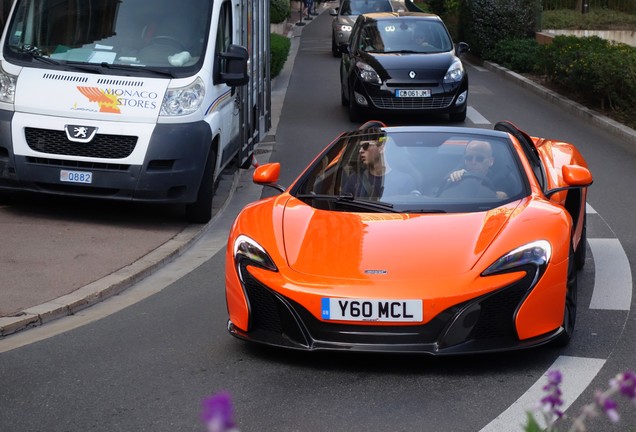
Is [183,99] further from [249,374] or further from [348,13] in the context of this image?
[348,13]

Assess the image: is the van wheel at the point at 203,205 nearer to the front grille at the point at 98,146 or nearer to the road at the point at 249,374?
the front grille at the point at 98,146

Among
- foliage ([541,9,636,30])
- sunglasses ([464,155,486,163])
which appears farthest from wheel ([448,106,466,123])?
foliage ([541,9,636,30])

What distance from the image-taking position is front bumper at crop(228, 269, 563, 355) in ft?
19.3

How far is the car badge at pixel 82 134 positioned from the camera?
34.1 ft

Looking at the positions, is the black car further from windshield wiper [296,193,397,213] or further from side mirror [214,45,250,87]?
windshield wiper [296,193,397,213]

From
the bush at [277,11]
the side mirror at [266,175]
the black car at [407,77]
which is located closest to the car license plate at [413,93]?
the black car at [407,77]

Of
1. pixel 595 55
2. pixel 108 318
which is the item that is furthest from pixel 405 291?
pixel 595 55

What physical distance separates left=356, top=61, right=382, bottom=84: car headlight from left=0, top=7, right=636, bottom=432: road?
10003 mm

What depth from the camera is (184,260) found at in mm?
9547

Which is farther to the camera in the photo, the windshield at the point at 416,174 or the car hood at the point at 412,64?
the car hood at the point at 412,64

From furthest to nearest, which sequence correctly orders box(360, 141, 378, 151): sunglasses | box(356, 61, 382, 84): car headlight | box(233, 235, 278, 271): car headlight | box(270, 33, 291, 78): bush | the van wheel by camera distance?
box(270, 33, 291, 78): bush
box(356, 61, 382, 84): car headlight
the van wheel
box(360, 141, 378, 151): sunglasses
box(233, 235, 278, 271): car headlight

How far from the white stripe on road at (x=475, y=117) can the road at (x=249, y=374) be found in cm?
1016

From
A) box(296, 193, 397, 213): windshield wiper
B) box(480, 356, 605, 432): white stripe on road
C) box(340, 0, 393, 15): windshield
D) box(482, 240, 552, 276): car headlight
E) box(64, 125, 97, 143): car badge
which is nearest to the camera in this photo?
box(480, 356, 605, 432): white stripe on road

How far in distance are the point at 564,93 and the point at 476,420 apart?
1777cm
